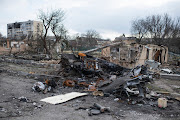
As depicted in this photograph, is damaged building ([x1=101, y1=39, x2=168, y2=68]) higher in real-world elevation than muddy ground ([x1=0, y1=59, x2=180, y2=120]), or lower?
higher

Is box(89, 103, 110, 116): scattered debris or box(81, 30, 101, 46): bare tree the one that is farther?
box(81, 30, 101, 46): bare tree

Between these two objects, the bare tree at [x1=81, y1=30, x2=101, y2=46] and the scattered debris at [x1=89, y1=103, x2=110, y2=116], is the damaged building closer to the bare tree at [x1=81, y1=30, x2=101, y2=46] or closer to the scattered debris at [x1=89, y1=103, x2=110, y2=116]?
the scattered debris at [x1=89, y1=103, x2=110, y2=116]

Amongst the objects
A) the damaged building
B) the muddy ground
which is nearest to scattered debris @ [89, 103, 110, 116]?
the muddy ground

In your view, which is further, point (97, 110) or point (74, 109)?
point (74, 109)

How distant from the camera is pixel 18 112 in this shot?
4656 millimetres

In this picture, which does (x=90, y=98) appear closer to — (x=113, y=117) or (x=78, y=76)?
(x=113, y=117)

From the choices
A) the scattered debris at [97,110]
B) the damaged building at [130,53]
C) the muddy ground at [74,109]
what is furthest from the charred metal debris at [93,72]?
the damaged building at [130,53]

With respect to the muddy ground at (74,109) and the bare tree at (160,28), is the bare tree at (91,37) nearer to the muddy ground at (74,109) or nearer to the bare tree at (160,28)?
the bare tree at (160,28)

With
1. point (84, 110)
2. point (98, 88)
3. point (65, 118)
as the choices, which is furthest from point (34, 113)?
point (98, 88)

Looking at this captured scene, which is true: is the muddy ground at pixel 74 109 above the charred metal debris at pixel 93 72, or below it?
below

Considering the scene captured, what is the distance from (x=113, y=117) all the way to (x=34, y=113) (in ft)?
7.86

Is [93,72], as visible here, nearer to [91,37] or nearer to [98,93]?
[98,93]

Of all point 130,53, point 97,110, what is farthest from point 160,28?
point 97,110

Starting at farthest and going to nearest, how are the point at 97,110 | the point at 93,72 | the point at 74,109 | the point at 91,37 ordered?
the point at 91,37 → the point at 93,72 → the point at 74,109 → the point at 97,110
